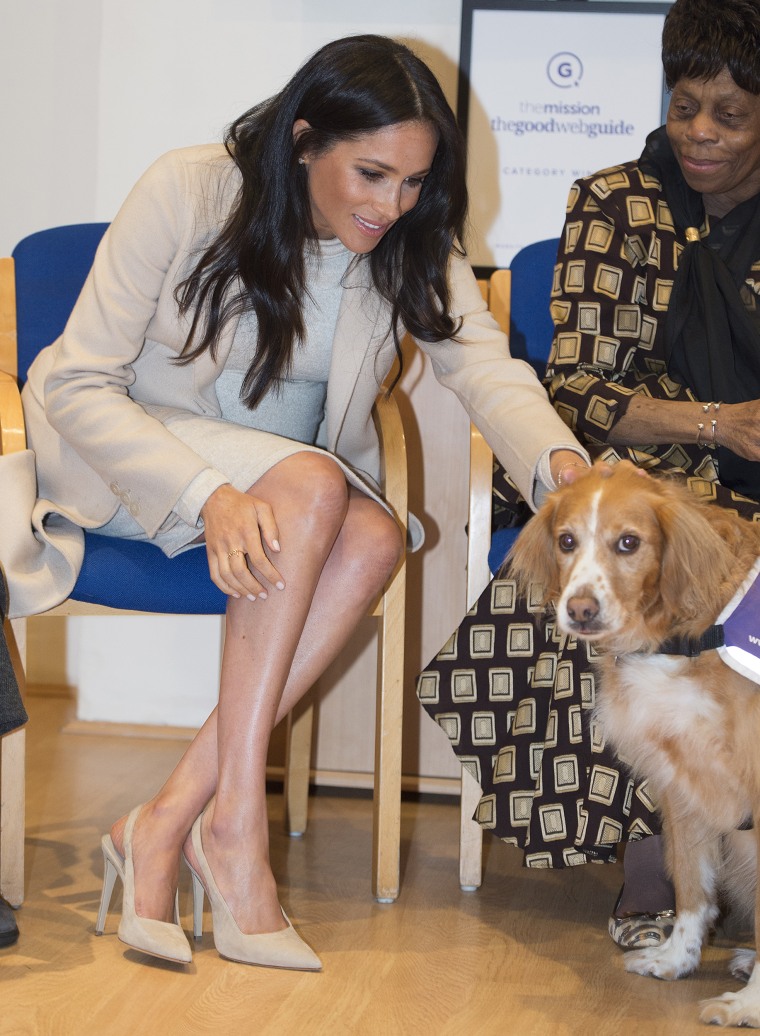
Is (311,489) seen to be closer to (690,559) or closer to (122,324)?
(122,324)

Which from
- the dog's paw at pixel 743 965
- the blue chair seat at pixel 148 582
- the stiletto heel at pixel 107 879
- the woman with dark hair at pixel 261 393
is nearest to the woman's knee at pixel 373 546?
the woman with dark hair at pixel 261 393

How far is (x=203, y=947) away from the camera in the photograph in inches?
71.9

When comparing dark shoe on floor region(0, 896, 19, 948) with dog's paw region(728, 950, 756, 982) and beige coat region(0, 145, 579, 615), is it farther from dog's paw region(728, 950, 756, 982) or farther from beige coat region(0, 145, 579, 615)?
dog's paw region(728, 950, 756, 982)

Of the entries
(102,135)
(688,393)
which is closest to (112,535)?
(688,393)

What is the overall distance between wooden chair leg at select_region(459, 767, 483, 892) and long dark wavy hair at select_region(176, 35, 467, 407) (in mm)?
779

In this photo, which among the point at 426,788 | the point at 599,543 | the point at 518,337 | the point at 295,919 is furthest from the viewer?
the point at 426,788

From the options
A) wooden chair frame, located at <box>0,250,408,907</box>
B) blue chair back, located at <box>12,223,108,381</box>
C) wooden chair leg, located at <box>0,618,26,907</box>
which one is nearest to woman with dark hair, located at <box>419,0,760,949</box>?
wooden chair frame, located at <box>0,250,408,907</box>

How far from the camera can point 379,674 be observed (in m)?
2.12

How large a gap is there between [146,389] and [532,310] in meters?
0.90

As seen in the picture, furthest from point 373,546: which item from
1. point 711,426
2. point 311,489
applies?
point 711,426

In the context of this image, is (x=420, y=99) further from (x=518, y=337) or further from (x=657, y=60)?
(x=657, y=60)

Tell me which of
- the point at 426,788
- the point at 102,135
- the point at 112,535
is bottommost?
the point at 426,788

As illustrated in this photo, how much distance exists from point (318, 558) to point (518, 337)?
945 millimetres

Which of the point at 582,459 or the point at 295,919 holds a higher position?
the point at 582,459
